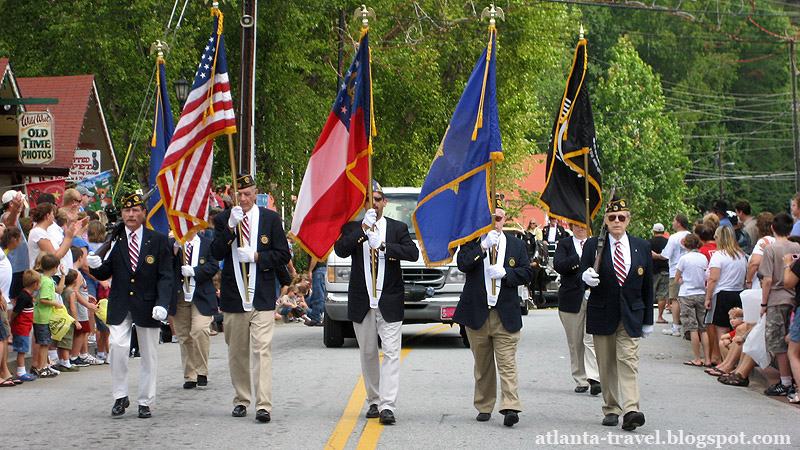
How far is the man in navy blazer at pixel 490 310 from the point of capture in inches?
369

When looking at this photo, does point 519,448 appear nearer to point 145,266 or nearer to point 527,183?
point 145,266

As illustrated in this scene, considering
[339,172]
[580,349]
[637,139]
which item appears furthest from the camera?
[637,139]

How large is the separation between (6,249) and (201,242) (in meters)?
2.60

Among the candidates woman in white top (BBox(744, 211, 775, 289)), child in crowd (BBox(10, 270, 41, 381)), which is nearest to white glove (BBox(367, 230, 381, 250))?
child in crowd (BBox(10, 270, 41, 381))

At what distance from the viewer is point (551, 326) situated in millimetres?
20047

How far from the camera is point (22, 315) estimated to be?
12.4 metres

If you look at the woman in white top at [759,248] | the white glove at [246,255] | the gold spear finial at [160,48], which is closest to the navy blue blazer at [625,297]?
the white glove at [246,255]

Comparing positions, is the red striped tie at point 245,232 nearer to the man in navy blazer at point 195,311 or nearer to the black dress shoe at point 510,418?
the man in navy blazer at point 195,311

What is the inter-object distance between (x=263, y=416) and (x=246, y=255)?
150 centimetres

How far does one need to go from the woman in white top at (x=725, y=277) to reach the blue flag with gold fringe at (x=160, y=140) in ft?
23.8

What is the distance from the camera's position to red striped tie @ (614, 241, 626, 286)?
9344 millimetres

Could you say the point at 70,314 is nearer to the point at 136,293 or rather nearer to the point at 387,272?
the point at 136,293

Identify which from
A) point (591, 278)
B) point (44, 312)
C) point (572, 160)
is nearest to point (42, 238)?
point (44, 312)

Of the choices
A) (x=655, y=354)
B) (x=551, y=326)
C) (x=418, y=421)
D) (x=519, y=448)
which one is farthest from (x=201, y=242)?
(x=551, y=326)
